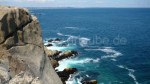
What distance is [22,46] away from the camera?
1752 cm

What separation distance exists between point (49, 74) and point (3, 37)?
Answer: 560cm

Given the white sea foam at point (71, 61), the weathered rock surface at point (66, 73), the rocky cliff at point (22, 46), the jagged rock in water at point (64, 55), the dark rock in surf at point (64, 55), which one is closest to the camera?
the rocky cliff at point (22, 46)

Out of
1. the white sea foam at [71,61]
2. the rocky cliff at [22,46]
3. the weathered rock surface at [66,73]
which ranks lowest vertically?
the white sea foam at [71,61]

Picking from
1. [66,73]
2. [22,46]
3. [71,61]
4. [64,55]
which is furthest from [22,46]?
[64,55]

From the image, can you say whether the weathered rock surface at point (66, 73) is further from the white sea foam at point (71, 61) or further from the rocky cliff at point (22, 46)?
the rocky cliff at point (22, 46)

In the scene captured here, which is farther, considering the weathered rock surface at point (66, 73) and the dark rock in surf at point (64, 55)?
the dark rock in surf at point (64, 55)

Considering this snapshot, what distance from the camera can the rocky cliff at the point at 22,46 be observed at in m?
15.5

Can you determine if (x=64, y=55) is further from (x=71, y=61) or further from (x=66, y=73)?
(x=66, y=73)

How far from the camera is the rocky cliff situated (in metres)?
15.5

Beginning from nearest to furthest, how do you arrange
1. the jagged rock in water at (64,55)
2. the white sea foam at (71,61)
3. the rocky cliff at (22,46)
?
the rocky cliff at (22,46) < the white sea foam at (71,61) < the jagged rock in water at (64,55)

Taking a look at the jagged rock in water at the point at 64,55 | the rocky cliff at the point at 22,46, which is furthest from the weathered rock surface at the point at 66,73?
the rocky cliff at the point at 22,46

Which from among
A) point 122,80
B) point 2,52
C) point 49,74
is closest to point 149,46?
point 122,80

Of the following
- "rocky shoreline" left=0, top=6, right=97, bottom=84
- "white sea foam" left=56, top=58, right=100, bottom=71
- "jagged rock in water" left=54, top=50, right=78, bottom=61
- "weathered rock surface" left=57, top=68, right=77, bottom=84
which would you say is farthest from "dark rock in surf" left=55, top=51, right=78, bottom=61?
"rocky shoreline" left=0, top=6, right=97, bottom=84

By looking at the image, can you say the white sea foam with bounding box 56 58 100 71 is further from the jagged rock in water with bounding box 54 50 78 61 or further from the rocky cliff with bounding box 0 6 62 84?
the rocky cliff with bounding box 0 6 62 84
